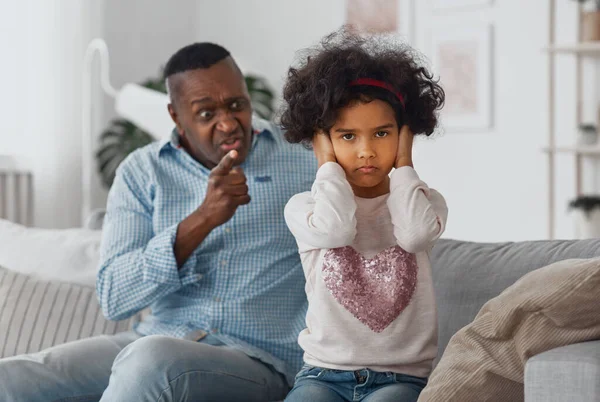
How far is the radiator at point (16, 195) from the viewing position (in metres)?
4.50

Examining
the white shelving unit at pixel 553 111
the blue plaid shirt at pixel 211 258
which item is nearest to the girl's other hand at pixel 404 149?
the blue plaid shirt at pixel 211 258

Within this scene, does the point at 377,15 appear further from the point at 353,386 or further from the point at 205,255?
the point at 353,386

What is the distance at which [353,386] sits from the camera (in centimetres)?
149

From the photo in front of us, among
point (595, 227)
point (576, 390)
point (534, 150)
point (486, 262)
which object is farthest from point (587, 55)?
point (576, 390)

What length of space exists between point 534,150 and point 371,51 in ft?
9.82

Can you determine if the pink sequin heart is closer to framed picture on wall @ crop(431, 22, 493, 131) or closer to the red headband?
the red headband

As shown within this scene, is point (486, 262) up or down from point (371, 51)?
down

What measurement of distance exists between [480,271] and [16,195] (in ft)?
10.6

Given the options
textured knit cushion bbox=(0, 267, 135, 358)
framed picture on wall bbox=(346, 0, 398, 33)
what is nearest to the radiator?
framed picture on wall bbox=(346, 0, 398, 33)

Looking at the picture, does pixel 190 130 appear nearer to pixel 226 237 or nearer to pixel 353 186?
pixel 226 237

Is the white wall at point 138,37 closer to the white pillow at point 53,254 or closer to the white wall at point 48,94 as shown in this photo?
the white wall at point 48,94

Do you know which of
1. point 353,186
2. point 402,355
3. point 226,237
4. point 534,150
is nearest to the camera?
point 402,355

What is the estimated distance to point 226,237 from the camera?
202 cm

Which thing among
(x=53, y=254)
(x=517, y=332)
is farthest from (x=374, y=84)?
(x=53, y=254)
